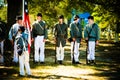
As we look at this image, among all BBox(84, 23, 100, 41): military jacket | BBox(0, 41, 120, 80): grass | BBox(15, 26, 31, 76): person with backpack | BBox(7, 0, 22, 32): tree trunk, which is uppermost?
BBox(7, 0, 22, 32): tree trunk

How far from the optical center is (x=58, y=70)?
15.4 meters

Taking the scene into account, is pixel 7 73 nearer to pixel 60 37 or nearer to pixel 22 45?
pixel 22 45

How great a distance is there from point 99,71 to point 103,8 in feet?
28.1

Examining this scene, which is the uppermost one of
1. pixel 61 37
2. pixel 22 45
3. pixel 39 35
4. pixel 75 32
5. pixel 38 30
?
pixel 38 30

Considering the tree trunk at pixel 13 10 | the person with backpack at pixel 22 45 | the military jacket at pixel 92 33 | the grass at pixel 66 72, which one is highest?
the tree trunk at pixel 13 10

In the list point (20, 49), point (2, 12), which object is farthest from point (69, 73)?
point (2, 12)

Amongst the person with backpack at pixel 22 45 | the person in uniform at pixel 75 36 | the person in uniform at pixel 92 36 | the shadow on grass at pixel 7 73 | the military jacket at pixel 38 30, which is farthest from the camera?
the person in uniform at pixel 75 36

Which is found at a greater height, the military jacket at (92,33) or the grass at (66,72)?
the military jacket at (92,33)

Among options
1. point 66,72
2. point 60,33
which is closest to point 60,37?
point 60,33

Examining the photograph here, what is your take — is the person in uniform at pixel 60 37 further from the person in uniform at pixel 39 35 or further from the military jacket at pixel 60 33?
the person in uniform at pixel 39 35

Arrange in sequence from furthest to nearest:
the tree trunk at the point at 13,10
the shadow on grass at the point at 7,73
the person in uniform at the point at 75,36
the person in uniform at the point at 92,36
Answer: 1. the tree trunk at the point at 13,10
2. the person in uniform at the point at 75,36
3. the person in uniform at the point at 92,36
4. the shadow on grass at the point at 7,73

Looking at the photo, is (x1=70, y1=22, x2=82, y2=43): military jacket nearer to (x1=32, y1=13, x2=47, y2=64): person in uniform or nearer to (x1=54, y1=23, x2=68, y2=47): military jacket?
(x1=54, y1=23, x2=68, y2=47): military jacket

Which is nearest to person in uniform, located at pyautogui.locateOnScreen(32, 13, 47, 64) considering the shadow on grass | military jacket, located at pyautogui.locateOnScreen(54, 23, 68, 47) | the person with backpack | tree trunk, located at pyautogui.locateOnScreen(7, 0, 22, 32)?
military jacket, located at pyautogui.locateOnScreen(54, 23, 68, 47)

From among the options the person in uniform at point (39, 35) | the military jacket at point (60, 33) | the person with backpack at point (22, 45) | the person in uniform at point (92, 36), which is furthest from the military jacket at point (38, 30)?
the person with backpack at point (22, 45)
